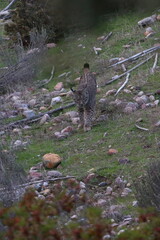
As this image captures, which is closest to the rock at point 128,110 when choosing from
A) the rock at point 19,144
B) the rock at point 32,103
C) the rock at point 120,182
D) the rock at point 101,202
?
the rock at point 19,144

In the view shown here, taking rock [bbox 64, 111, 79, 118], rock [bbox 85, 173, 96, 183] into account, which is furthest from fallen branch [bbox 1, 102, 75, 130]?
rock [bbox 85, 173, 96, 183]

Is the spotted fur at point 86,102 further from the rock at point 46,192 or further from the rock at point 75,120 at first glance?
the rock at point 46,192

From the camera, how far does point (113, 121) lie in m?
11.4

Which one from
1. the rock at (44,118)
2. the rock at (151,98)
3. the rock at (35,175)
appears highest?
the rock at (35,175)

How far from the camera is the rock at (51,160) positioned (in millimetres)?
9844

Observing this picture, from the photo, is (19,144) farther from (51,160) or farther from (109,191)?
(109,191)

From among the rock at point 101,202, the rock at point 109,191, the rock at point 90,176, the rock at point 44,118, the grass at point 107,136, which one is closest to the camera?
the rock at point 101,202

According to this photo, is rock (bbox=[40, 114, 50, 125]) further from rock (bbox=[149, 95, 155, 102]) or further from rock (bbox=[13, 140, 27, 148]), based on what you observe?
rock (bbox=[149, 95, 155, 102])

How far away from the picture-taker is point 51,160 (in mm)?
9938

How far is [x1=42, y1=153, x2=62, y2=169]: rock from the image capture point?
984 centimetres

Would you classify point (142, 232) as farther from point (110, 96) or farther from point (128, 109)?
point (110, 96)

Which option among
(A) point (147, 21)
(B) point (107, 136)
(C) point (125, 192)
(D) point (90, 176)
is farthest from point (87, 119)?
(A) point (147, 21)

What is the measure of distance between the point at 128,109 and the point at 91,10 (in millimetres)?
4088

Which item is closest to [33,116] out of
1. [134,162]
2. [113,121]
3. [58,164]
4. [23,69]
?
[23,69]
